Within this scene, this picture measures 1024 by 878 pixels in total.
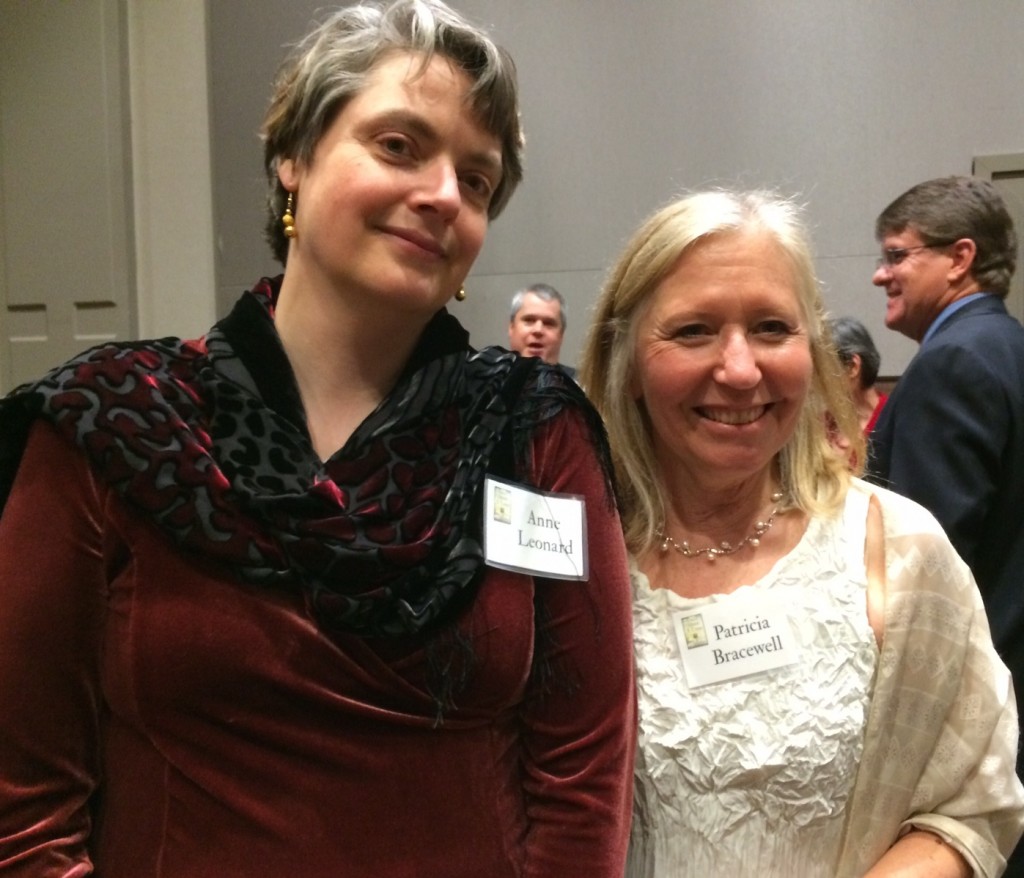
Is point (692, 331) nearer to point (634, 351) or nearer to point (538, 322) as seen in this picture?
point (634, 351)

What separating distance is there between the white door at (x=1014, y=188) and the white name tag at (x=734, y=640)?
9.55 ft

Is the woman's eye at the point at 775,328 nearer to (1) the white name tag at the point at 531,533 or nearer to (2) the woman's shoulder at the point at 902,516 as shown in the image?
(2) the woman's shoulder at the point at 902,516

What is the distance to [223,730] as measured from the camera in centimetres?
97

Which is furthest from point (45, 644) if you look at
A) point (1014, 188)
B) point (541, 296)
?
point (1014, 188)

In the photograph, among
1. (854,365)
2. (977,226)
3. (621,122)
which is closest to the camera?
(977,226)

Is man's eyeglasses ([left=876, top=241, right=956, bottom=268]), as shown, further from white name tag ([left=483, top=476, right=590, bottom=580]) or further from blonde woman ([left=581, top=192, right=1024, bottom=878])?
white name tag ([left=483, top=476, right=590, bottom=580])

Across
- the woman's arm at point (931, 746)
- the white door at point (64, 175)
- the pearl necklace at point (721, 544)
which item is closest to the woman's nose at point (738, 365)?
the pearl necklace at point (721, 544)

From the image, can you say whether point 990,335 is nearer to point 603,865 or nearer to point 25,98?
point 603,865

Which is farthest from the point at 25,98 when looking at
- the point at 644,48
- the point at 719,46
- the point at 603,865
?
the point at 603,865

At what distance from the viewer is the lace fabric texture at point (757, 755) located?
1.23 meters

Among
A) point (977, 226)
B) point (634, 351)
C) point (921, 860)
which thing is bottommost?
point (921, 860)

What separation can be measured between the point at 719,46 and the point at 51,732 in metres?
3.76

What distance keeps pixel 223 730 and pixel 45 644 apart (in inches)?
7.5

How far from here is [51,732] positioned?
0.96m
